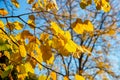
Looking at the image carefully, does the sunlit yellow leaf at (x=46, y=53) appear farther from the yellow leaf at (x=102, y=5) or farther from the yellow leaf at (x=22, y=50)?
the yellow leaf at (x=102, y=5)

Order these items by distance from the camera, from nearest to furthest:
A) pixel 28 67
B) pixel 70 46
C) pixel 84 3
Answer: pixel 70 46 < pixel 28 67 < pixel 84 3

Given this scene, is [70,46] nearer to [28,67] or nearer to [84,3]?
[28,67]

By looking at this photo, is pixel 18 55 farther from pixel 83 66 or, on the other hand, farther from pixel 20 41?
pixel 83 66

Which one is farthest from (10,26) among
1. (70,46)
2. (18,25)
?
(70,46)

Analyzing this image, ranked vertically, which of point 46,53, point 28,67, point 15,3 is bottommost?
point 28,67

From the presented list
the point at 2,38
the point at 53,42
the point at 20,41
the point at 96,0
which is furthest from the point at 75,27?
the point at 2,38

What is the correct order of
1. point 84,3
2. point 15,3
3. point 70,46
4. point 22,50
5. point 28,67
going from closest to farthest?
Result: point 70,46
point 22,50
point 28,67
point 84,3
point 15,3

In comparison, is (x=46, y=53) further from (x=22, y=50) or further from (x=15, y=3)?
(x=15, y=3)

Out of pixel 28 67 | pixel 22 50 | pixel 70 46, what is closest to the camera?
pixel 70 46

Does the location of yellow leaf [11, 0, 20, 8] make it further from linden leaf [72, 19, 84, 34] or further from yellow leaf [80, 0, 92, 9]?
linden leaf [72, 19, 84, 34]

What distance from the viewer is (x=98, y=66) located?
18578 mm

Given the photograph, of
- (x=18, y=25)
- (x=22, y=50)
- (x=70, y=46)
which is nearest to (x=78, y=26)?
(x=70, y=46)

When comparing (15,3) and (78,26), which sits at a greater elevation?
(78,26)

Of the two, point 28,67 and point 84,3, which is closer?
point 28,67
